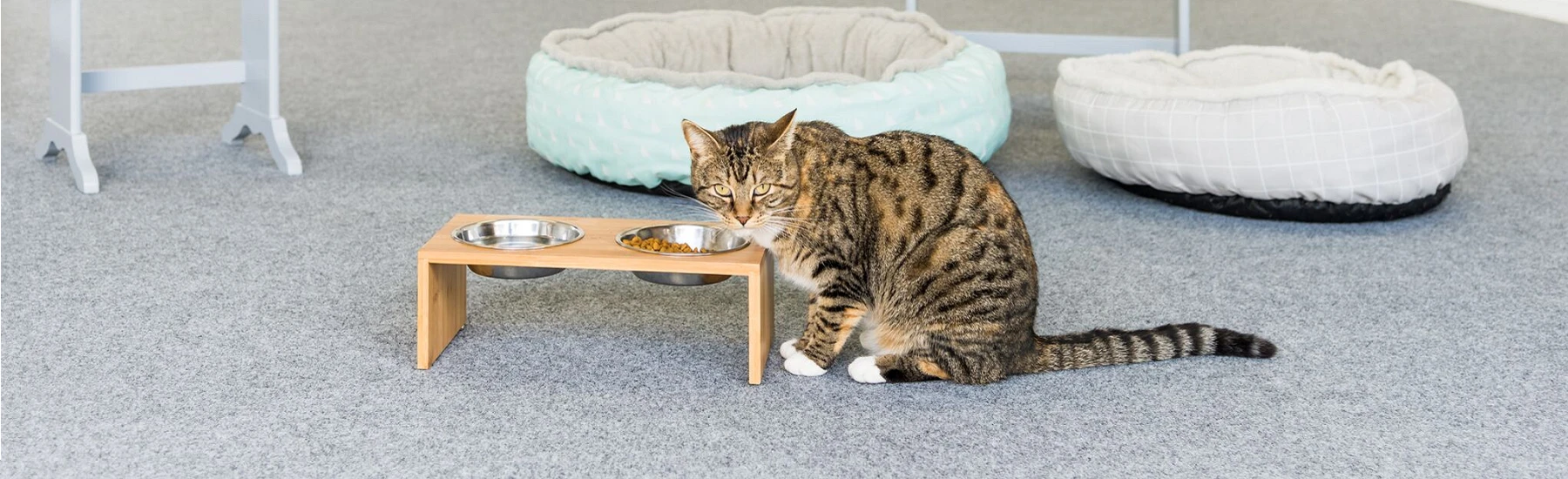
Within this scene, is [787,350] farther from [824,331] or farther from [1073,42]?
[1073,42]

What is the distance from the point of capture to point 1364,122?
3.05m

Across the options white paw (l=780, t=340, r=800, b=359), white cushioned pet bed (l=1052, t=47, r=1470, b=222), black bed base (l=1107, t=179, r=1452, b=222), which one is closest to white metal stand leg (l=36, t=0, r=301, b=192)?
white paw (l=780, t=340, r=800, b=359)

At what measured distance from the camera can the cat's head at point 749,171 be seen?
2.11 metres

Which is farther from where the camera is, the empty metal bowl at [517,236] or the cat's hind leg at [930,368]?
the empty metal bowl at [517,236]

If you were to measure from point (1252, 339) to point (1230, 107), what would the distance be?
946mm

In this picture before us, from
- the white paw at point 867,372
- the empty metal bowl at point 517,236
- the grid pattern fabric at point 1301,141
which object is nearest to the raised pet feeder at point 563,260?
the empty metal bowl at point 517,236

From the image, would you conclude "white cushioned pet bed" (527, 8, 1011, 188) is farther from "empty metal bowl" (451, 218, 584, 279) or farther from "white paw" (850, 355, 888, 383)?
"white paw" (850, 355, 888, 383)

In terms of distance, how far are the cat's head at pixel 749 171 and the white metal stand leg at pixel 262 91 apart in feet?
5.85

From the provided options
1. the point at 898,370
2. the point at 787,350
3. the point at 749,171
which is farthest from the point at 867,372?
the point at 749,171

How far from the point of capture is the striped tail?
2.26 metres

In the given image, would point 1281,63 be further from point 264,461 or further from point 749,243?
point 264,461

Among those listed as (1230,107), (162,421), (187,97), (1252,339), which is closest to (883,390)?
(1252,339)

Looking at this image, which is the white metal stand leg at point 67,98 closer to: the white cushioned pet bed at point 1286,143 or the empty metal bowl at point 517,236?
the empty metal bowl at point 517,236

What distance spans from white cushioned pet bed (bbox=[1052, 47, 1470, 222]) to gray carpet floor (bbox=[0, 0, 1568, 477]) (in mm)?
73
